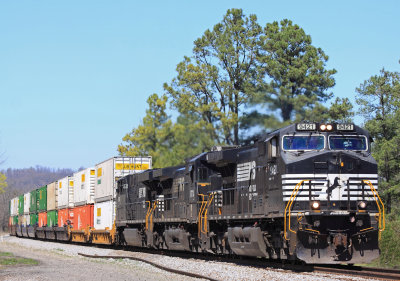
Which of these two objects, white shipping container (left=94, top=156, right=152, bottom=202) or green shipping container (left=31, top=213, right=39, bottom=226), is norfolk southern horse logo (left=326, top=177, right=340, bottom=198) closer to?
white shipping container (left=94, top=156, right=152, bottom=202)

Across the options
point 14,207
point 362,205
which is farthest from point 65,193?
point 362,205

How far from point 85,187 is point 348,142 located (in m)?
21.5

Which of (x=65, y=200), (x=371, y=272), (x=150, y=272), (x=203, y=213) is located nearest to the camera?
(x=371, y=272)

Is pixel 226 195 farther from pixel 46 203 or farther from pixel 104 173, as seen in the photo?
pixel 46 203

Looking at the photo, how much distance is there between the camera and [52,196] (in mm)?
42281

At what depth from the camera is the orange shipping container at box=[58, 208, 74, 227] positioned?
121ft

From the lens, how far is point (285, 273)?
14.1 meters

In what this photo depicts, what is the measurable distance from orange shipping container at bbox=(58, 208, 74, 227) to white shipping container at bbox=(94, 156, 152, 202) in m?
6.07

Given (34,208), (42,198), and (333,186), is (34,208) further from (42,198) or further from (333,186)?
(333,186)

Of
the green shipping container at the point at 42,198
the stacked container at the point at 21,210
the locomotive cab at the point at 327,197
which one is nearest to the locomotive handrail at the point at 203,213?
the locomotive cab at the point at 327,197

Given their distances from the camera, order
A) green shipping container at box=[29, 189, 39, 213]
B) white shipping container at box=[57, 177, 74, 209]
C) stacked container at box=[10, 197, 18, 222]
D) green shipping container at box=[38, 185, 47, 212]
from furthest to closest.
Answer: stacked container at box=[10, 197, 18, 222] < green shipping container at box=[29, 189, 39, 213] < green shipping container at box=[38, 185, 47, 212] < white shipping container at box=[57, 177, 74, 209]

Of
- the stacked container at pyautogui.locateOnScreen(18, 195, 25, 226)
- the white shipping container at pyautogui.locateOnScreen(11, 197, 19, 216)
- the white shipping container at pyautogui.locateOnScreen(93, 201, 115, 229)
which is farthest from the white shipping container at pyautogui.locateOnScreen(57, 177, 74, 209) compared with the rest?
the white shipping container at pyautogui.locateOnScreen(11, 197, 19, 216)

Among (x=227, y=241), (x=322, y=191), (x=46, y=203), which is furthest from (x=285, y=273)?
(x=46, y=203)

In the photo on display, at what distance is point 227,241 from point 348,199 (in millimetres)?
5174
